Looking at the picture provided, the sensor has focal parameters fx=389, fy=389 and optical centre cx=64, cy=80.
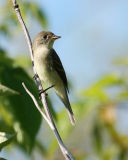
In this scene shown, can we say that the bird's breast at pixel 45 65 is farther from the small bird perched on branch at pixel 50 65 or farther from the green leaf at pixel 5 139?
the green leaf at pixel 5 139

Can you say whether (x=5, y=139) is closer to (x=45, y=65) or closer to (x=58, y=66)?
(x=45, y=65)

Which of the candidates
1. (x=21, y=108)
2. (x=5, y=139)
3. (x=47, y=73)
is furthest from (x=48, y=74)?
(x=5, y=139)

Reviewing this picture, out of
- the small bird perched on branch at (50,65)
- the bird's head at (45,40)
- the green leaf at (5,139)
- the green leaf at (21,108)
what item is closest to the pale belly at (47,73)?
the small bird perched on branch at (50,65)

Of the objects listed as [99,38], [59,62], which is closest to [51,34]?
[59,62]

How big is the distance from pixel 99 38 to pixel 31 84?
520 inches

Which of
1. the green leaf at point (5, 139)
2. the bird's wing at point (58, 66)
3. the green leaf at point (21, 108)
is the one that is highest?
the green leaf at point (5, 139)

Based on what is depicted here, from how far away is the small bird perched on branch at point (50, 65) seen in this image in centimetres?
439

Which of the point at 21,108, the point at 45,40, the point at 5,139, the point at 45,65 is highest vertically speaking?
the point at 5,139

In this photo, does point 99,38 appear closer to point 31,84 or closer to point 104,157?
point 104,157

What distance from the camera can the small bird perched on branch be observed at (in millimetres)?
4387

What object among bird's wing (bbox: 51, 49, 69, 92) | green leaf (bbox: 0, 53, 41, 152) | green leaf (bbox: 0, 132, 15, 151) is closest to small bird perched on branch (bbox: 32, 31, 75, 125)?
bird's wing (bbox: 51, 49, 69, 92)

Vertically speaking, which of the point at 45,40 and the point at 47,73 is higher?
the point at 45,40

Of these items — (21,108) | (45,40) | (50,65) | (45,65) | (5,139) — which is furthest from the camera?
(45,40)

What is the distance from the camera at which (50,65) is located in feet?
15.0
